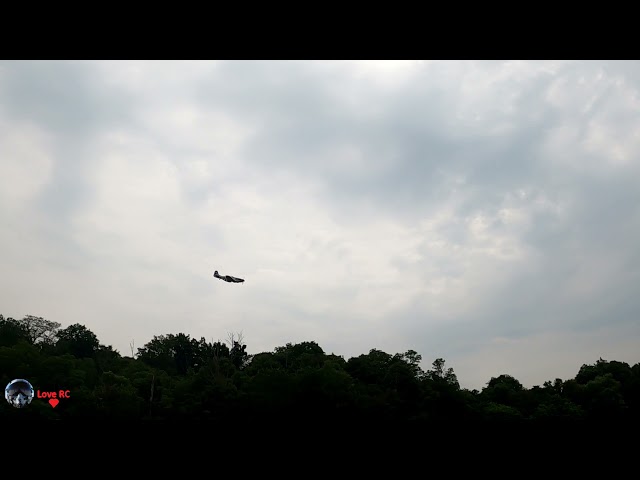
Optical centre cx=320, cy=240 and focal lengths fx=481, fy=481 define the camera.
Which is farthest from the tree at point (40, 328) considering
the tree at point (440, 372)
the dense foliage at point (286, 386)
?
the tree at point (440, 372)

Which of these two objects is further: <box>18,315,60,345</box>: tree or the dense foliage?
<box>18,315,60,345</box>: tree

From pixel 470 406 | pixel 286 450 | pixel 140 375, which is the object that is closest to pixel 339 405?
pixel 470 406

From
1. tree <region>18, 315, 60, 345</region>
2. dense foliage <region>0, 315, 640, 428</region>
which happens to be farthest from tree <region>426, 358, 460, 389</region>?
tree <region>18, 315, 60, 345</region>

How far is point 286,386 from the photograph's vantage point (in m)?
56.2

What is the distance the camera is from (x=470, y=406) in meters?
68.8

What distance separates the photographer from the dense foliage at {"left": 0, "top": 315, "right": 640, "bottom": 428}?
5438 cm

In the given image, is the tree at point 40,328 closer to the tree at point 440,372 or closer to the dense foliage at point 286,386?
the dense foliage at point 286,386

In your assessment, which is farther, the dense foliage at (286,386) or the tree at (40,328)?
the tree at (40,328)

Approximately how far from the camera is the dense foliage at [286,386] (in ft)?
178

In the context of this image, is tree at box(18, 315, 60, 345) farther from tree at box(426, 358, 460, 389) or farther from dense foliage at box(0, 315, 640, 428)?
tree at box(426, 358, 460, 389)

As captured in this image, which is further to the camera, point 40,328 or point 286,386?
point 40,328
